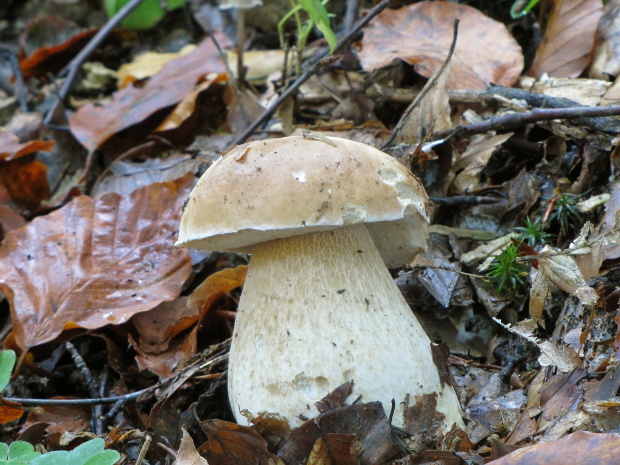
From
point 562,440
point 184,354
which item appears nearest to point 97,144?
point 184,354

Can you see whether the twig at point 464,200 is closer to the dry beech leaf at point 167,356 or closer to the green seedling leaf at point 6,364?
the dry beech leaf at point 167,356

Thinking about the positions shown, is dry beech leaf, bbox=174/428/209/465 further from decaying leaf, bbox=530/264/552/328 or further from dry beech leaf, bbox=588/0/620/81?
dry beech leaf, bbox=588/0/620/81

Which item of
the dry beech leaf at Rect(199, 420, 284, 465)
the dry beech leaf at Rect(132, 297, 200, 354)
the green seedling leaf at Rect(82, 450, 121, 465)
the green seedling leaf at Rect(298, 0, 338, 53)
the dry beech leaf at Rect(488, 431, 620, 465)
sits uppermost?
the green seedling leaf at Rect(298, 0, 338, 53)

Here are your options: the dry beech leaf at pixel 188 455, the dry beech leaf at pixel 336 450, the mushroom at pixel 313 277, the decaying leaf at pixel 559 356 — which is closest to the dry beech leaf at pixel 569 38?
the mushroom at pixel 313 277

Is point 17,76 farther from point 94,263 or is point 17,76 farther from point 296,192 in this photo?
point 296,192

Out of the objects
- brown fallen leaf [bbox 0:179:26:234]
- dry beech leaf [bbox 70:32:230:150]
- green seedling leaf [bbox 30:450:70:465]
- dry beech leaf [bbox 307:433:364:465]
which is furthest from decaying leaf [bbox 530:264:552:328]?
brown fallen leaf [bbox 0:179:26:234]

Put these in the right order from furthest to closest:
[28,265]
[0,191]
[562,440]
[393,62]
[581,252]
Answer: [0,191] < [393,62] < [28,265] < [581,252] < [562,440]

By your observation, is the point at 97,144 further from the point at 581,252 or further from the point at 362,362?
the point at 581,252
